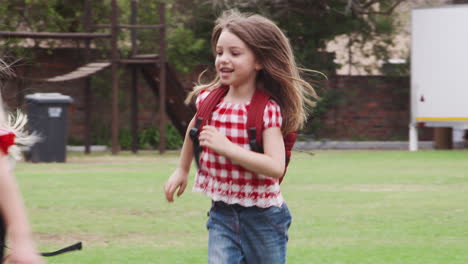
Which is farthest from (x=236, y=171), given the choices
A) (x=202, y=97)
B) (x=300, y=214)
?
(x=300, y=214)

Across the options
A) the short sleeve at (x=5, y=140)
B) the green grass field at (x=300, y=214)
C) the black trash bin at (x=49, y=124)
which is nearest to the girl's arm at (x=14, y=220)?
the short sleeve at (x=5, y=140)

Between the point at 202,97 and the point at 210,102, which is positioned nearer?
the point at 210,102

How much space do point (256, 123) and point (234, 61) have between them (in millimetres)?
325

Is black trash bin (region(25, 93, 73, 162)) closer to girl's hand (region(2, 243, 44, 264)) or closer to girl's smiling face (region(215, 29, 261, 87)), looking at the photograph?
girl's smiling face (region(215, 29, 261, 87))

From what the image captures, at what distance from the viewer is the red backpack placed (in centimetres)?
435

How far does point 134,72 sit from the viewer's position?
76.2 feet

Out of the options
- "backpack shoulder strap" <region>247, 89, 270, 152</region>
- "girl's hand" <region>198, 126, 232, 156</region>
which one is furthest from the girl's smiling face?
"girl's hand" <region>198, 126, 232, 156</region>

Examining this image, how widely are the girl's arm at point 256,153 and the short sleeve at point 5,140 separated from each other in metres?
1.28

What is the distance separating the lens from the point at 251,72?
4547 mm

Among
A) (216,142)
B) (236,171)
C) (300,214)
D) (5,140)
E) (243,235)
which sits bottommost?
(300,214)

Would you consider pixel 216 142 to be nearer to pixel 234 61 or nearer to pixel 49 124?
pixel 234 61

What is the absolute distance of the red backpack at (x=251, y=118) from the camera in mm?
4348

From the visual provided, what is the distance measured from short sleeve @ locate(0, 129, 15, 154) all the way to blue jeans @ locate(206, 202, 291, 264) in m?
1.63

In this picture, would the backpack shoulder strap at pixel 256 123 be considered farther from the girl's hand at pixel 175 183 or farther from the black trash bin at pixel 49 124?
the black trash bin at pixel 49 124
